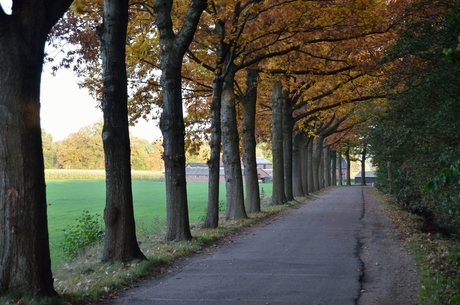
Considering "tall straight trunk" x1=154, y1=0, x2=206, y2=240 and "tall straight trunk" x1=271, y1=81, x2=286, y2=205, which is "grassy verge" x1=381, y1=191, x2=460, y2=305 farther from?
"tall straight trunk" x1=271, y1=81, x2=286, y2=205

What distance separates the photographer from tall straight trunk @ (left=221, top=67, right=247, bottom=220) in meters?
22.6

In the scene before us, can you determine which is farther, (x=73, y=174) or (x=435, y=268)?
(x=73, y=174)

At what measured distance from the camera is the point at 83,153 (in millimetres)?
109062

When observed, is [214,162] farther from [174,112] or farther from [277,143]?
[277,143]

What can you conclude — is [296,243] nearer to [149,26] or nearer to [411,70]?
[411,70]

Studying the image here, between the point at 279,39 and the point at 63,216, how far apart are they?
24.0 metres

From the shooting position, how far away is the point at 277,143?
3241cm

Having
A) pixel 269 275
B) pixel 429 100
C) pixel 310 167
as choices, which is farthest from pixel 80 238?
pixel 310 167

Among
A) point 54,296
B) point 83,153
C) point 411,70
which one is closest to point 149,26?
point 411,70

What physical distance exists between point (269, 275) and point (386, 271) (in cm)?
235

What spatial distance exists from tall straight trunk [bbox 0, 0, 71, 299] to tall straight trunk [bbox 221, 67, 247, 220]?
1434 centimetres

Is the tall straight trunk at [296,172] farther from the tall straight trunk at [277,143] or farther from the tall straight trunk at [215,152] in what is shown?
the tall straight trunk at [215,152]

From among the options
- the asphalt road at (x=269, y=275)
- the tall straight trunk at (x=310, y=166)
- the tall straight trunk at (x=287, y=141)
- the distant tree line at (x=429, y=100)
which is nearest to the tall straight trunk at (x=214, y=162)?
the asphalt road at (x=269, y=275)

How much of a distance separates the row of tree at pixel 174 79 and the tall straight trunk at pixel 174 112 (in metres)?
0.03
